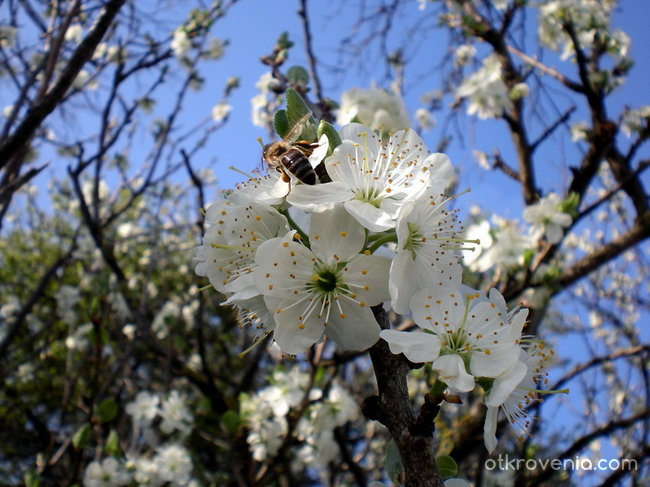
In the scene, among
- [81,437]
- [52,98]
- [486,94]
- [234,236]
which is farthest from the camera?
[486,94]

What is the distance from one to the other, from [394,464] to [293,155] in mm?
551

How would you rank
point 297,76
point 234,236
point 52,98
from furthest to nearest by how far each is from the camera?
point 297,76 → point 52,98 → point 234,236

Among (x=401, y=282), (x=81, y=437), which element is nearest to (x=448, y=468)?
(x=401, y=282)

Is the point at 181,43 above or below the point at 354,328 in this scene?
above

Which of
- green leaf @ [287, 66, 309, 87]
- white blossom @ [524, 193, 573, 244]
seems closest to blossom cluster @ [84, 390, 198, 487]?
green leaf @ [287, 66, 309, 87]

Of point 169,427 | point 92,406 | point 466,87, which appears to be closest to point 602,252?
point 466,87

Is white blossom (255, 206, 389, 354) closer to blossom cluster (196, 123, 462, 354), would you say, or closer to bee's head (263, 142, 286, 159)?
blossom cluster (196, 123, 462, 354)

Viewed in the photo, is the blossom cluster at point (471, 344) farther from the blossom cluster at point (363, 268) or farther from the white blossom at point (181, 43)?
the white blossom at point (181, 43)

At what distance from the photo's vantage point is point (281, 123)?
1057 millimetres

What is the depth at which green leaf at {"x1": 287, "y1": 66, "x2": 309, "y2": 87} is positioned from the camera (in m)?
1.82

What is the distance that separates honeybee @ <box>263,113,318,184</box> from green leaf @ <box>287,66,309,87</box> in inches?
32.5

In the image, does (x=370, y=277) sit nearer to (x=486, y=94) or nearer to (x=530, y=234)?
(x=530, y=234)

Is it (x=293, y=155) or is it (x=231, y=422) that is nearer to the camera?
(x=293, y=155)

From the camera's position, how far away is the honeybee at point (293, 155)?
884 millimetres
